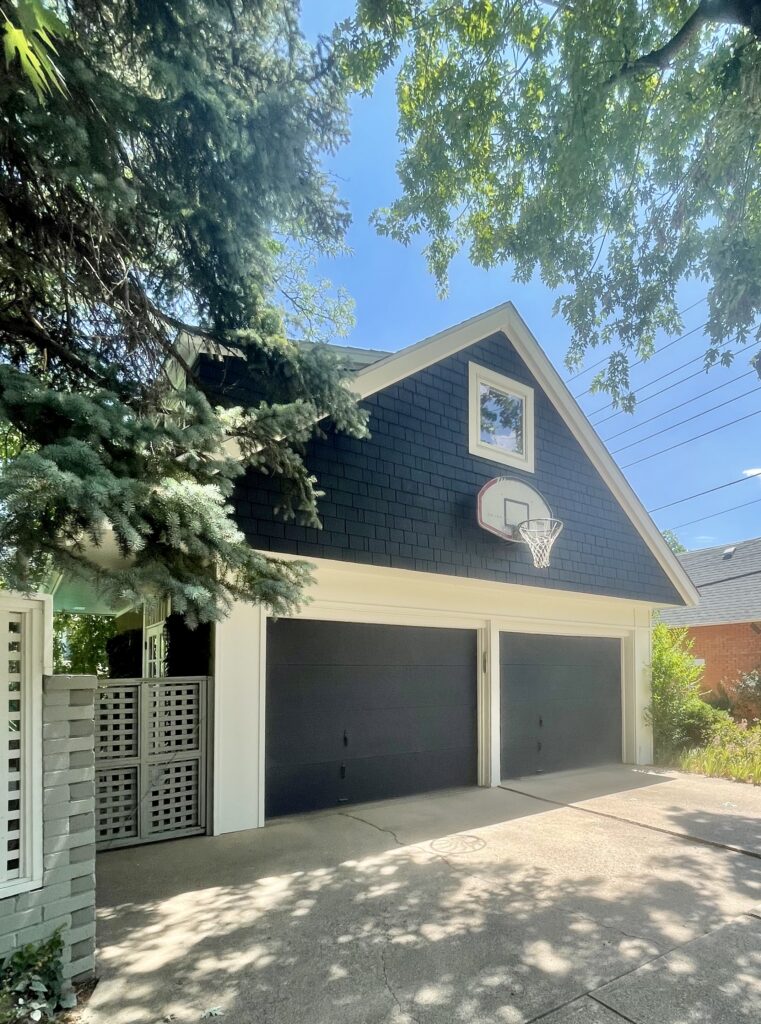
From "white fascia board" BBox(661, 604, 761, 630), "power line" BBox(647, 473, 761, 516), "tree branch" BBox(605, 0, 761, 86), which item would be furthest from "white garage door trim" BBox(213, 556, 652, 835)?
"power line" BBox(647, 473, 761, 516)

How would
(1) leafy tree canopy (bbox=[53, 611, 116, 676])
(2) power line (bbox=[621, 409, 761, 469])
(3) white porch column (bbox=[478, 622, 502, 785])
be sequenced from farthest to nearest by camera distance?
1. (2) power line (bbox=[621, 409, 761, 469])
2. (1) leafy tree canopy (bbox=[53, 611, 116, 676])
3. (3) white porch column (bbox=[478, 622, 502, 785])

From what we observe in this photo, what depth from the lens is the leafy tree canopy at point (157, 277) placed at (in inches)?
119

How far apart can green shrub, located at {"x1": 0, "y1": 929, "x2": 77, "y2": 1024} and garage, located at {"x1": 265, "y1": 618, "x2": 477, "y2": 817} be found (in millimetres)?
3287

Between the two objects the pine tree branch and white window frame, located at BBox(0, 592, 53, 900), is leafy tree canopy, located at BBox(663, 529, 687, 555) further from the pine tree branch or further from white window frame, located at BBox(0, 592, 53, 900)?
white window frame, located at BBox(0, 592, 53, 900)

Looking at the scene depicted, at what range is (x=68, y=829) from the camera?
3041 millimetres

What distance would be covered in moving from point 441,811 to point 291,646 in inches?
95.2

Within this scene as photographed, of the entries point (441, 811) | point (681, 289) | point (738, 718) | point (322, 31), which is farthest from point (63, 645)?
point (738, 718)

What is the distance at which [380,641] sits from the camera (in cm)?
717

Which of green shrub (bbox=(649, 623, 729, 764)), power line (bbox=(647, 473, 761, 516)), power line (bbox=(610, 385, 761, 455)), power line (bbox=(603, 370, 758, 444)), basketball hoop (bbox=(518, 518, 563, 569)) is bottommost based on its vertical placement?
green shrub (bbox=(649, 623, 729, 764))

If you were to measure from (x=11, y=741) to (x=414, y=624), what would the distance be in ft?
16.8

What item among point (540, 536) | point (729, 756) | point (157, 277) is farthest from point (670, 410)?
point (157, 277)

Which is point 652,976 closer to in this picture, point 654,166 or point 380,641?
point 380,641

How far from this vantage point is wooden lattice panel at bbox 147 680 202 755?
5.55 m

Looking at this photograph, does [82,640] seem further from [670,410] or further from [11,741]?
[670,410]
